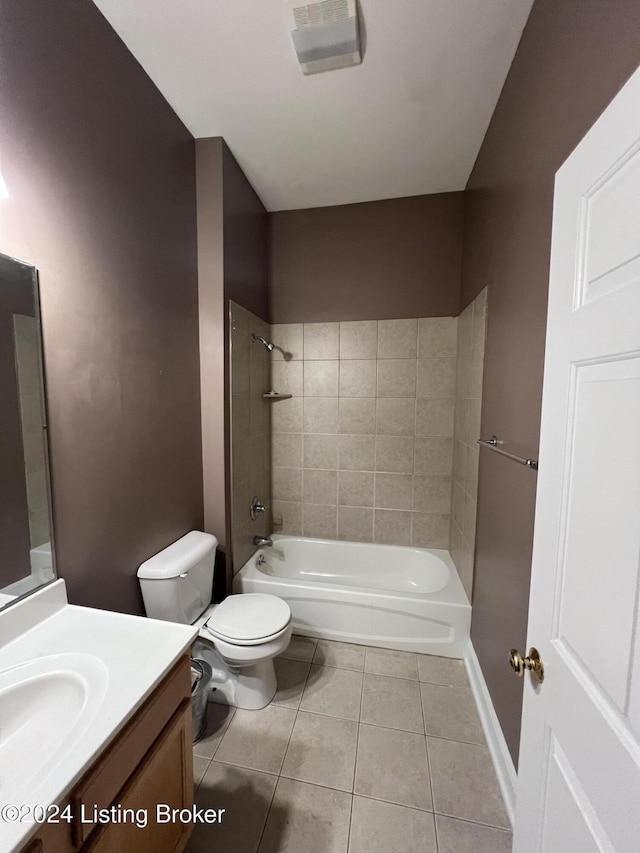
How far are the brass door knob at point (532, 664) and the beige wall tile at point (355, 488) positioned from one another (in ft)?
5.78

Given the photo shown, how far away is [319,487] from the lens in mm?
2635

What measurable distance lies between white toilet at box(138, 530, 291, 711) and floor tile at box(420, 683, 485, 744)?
2.48 ft

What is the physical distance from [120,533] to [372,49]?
214 cm

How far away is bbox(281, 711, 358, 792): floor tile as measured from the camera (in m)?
1.32

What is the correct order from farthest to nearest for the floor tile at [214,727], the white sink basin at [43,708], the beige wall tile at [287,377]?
the beige wall tile at [287,377] → the floor tile at [214,727] → the white sink basin at [43,708]

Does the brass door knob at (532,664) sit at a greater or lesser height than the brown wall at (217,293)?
lesser

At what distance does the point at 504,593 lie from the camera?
138 centimetres

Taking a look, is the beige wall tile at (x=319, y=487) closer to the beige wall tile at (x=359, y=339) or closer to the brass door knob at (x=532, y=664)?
the beige wall tile at (x=359, y=339)

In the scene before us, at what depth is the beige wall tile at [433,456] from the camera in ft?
7.95

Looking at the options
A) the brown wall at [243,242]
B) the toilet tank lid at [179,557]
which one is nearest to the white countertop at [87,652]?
the toilet tank lid at [179,557]

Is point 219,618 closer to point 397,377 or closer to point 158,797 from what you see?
point 158,797

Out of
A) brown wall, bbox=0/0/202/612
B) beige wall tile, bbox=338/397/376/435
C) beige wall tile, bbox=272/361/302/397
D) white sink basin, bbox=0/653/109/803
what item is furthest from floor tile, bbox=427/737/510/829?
beige wall tile, bbox=272/361/302/397

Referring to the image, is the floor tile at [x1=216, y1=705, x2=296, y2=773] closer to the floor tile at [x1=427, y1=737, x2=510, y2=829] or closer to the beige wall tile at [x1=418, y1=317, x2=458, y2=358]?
the floor tile at [x1=427, y1=737, x2=510, y2=829]

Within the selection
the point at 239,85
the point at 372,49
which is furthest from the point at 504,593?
the point at 239,85
